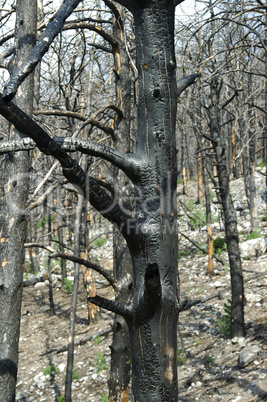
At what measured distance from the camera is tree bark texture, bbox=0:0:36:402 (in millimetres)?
3531

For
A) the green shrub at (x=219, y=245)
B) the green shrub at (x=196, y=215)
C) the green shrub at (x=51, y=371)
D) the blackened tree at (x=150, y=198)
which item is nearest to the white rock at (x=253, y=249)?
the green shrub at (x=219, y=245)

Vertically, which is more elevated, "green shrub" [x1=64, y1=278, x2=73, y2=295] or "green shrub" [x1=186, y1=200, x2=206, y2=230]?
"green shrub" [x1=186, y1=200, x2=206, y2=230]

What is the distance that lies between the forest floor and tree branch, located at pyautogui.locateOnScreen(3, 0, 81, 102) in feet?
15.7

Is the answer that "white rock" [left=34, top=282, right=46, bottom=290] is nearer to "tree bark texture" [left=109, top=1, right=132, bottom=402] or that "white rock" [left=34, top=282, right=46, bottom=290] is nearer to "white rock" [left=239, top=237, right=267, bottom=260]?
"white rock" [left=239, top=237, right=267, bottom=260]

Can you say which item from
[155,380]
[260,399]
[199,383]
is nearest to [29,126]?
[155,380]

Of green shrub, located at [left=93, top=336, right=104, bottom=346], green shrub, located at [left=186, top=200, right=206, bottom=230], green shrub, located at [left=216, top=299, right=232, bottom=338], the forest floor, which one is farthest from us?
green shrub, located at [left=186, top=200, right=206, bottom=230]

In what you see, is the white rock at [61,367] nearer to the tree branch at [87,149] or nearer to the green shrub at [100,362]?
the green shrub at [100,362]

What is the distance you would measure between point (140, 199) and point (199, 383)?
5141 mm

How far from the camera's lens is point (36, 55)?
4.95 feet

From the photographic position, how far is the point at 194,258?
47.0 ft

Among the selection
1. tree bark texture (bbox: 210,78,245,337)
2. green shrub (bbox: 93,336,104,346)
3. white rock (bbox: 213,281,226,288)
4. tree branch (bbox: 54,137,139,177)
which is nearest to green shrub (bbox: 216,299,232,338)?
tree bark texture (bbox: 210,78,245,337)

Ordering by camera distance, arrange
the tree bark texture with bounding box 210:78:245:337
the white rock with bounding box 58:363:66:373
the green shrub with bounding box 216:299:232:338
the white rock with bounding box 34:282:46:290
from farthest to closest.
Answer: the white rock with bounding box 34:282:46:290 < the white rock with bounding box 58:363:66:373 < the green shrub with bounding box 216:299:232:338 < the tree bark texture with bounding box 210:78:245:337

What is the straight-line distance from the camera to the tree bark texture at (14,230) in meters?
3.53

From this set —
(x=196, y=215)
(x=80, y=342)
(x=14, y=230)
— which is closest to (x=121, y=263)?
(x=14, y=230)
